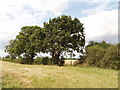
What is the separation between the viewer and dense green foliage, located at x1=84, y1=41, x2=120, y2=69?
20.7m

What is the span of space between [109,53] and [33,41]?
16821 mm

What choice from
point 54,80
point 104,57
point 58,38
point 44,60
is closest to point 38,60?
point 44,60

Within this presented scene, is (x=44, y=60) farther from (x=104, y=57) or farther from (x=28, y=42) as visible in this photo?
(x=104, y=57)

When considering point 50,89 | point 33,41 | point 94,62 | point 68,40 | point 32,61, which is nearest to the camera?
point 50,89

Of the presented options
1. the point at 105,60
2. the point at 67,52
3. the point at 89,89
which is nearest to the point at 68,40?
the point at 67,52

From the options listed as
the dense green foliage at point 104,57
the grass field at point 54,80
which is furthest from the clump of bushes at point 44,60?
the grass field at point 54,80

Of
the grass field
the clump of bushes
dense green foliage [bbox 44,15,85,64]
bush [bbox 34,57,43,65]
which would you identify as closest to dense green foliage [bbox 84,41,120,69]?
dense green foliage [bbox 44,15,85,64]

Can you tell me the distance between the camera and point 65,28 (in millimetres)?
31438

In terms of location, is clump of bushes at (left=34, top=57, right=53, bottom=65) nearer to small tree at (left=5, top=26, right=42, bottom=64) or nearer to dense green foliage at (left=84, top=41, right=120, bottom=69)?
small tree at (left=5, top=26, right=42, bottom=64)

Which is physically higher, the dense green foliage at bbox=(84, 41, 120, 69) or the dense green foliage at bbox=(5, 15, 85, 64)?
the dense green foliage at bbox=(5, 15, 85, 64)

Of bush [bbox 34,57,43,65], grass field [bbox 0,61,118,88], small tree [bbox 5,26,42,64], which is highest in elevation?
small tree [bbox 5,26,42,64]

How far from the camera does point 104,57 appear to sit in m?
22.0

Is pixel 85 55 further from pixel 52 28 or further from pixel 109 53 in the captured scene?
pixel 52 28

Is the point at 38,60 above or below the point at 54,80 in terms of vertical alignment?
above
